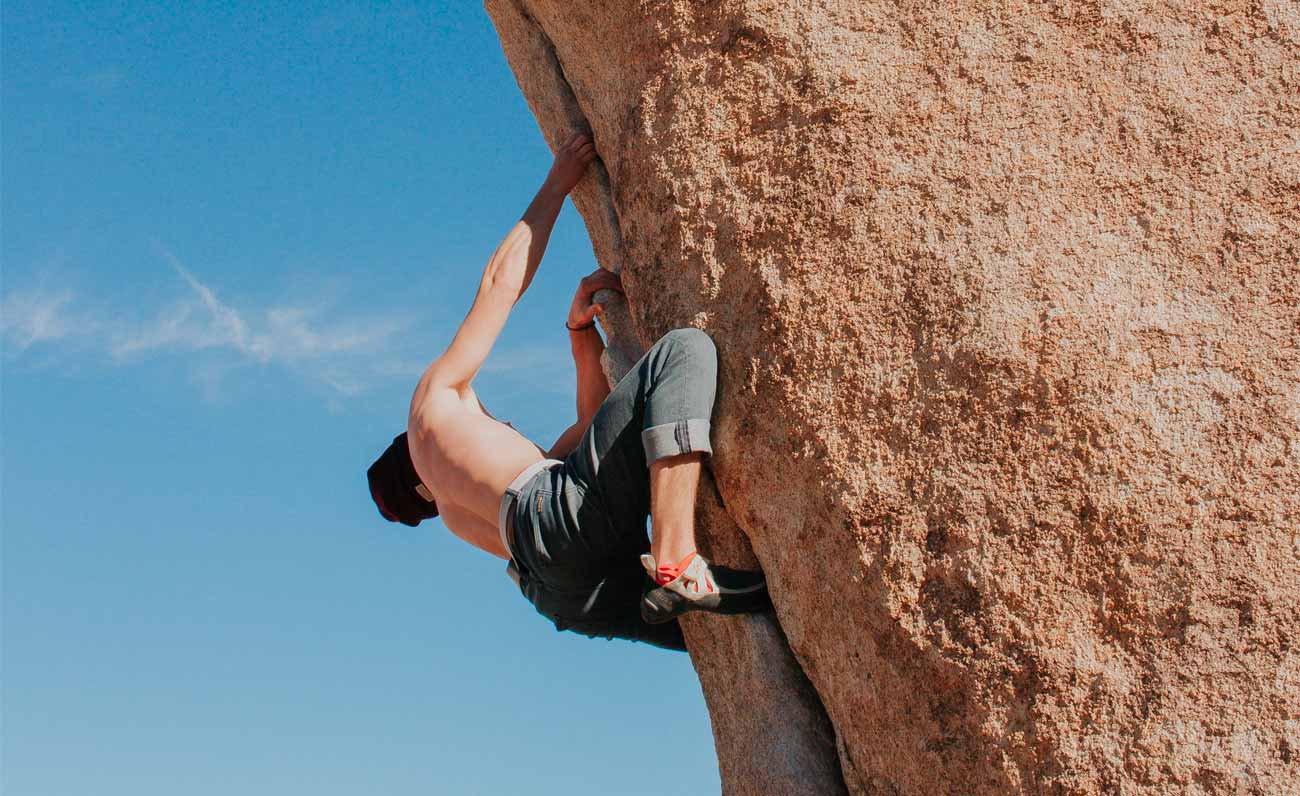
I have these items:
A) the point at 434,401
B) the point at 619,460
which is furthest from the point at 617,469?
the point at 434,401

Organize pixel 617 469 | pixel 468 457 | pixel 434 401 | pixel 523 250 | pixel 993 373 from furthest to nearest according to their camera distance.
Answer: pixel 523 250
pixel 434 401
pixel 468 457
pixel 617 469
pixel 993 373

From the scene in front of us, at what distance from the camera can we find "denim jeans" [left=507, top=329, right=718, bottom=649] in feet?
12.2

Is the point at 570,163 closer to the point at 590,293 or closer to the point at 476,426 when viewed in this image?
the point at 590,293

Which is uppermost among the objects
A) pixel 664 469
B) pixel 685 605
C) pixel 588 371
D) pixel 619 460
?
pixel 588 371

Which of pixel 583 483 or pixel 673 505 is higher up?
pixel 583 483

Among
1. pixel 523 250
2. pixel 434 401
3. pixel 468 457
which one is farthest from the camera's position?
pixel 523 250

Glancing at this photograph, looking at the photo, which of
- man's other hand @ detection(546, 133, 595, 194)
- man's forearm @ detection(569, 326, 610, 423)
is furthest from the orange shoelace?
man's other hand @ detection(546, 133, 595, 194)

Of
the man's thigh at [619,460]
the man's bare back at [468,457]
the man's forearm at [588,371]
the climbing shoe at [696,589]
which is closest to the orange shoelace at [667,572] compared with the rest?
the climbing shoe at [696,589]

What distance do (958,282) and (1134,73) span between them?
920 millimetres

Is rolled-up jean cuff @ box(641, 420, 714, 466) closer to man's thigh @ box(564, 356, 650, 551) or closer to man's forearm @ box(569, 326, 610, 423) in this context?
man's thigh @ box(564, 356, 650, 551)

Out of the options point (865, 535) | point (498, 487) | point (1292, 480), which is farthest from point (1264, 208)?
point (498, 487)

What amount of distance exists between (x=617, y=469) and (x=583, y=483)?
0.12 meters

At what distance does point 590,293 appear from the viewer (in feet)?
15.5

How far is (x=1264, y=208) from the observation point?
11.6 feet
